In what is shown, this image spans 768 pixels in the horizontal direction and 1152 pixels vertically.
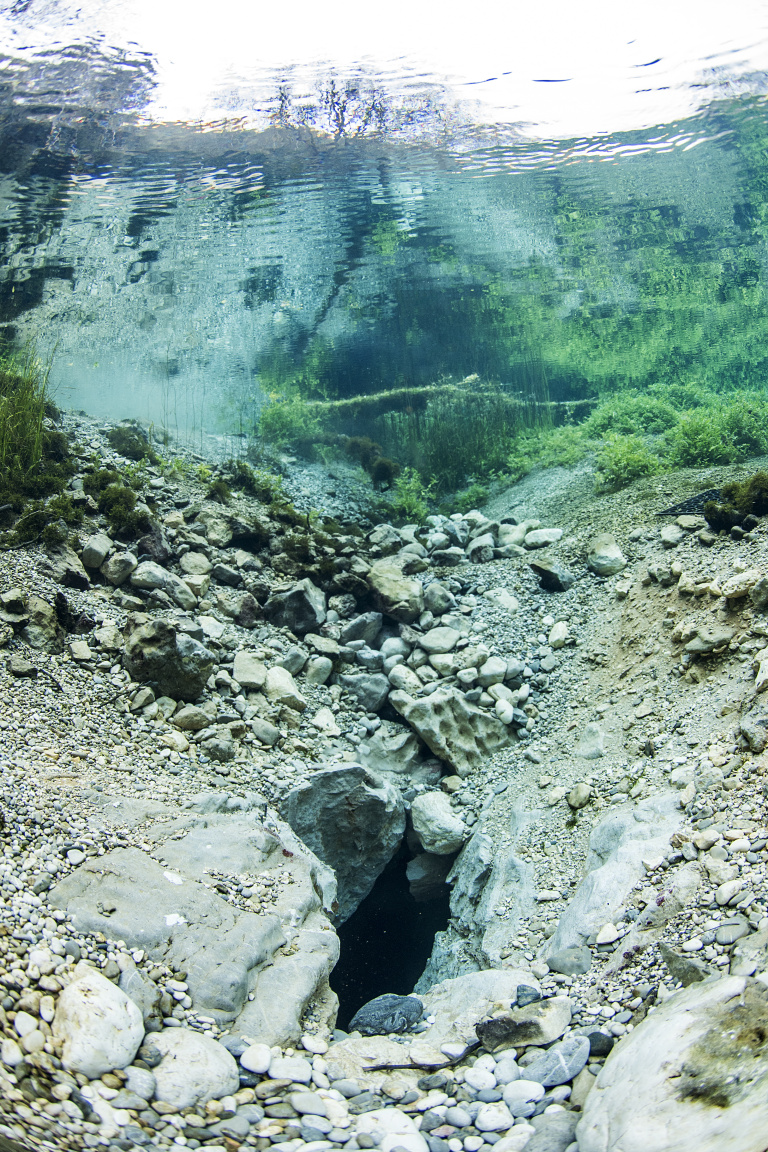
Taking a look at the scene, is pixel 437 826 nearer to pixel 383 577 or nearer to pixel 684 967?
pixel 383 577

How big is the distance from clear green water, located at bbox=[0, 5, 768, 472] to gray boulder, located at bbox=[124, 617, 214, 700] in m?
7.93

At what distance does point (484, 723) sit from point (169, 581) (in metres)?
4.32

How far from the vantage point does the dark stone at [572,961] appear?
369cm

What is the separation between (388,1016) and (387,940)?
2.67 metres

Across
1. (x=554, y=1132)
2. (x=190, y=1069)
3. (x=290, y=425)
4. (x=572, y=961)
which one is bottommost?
(x=572, y=961)

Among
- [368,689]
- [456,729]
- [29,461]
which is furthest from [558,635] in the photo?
[29,461]

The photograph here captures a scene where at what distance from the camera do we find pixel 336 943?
14.0 feet

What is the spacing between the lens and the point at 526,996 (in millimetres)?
3508

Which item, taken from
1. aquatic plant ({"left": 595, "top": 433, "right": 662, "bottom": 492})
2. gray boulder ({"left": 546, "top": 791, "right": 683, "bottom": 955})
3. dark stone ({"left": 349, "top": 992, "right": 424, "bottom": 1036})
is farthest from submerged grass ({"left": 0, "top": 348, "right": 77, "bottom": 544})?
aquatic plant ({"left": 595, "top": 433, "right": 662, "bottom": 492})

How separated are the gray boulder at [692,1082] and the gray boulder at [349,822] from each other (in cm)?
403

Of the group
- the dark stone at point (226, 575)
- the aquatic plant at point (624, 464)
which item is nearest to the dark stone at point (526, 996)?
the dark stone at point (226, 575)

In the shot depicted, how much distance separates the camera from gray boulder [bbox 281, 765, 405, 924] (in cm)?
625

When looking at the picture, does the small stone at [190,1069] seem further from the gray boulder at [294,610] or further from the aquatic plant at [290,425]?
the aquatic plant at [290,425]

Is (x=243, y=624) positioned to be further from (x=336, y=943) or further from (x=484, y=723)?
(x=336, y=943)
